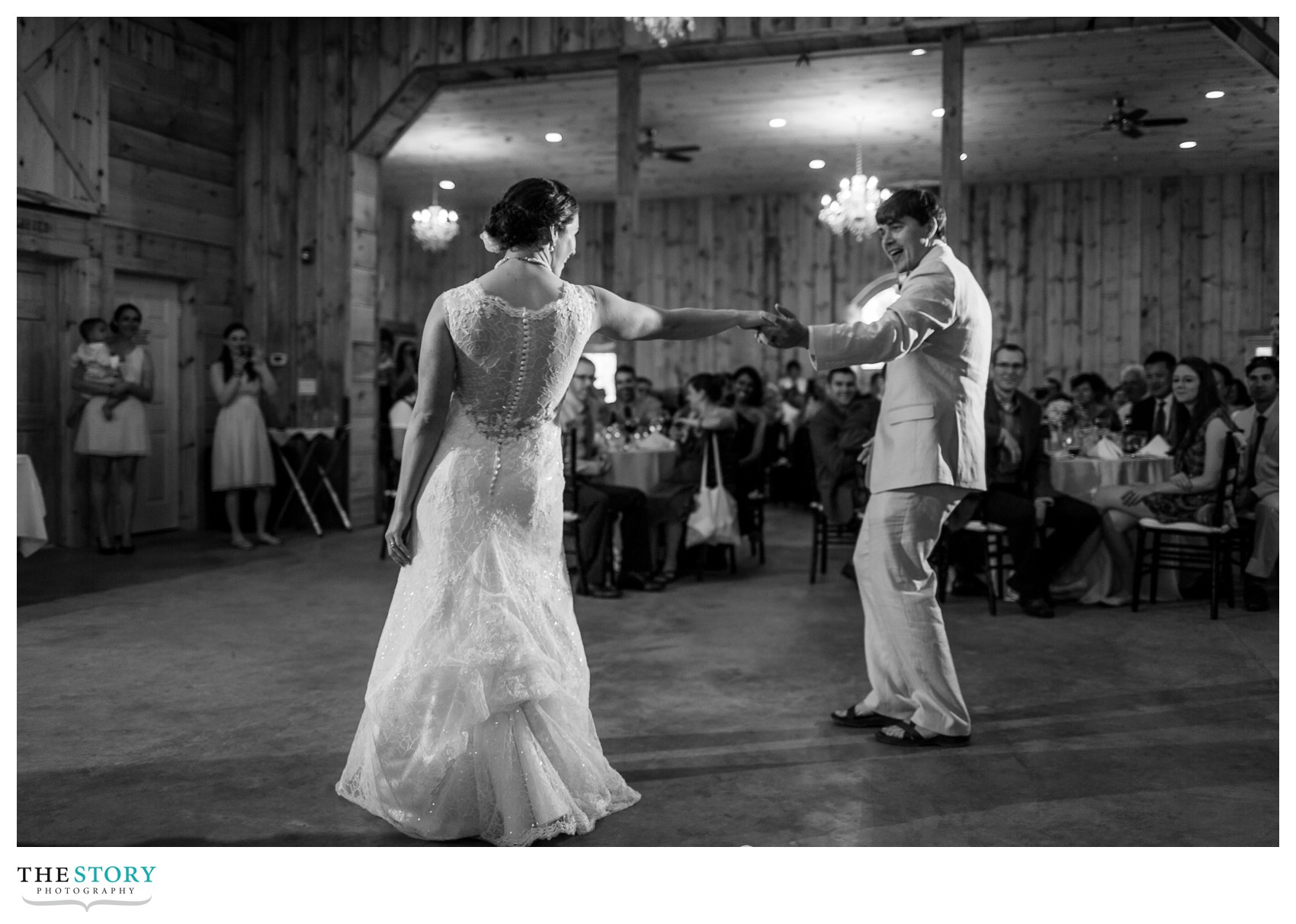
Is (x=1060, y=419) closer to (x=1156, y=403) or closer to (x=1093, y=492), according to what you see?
(x=1093, y=492)

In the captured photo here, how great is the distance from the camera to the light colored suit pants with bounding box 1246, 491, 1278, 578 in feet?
18.1

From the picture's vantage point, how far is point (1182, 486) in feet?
17.6

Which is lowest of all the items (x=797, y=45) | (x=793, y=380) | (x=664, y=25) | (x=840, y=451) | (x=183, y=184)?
(x=840, y=451)

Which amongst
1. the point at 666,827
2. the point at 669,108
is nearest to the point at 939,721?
the point at 666,827

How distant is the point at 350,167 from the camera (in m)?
8.70

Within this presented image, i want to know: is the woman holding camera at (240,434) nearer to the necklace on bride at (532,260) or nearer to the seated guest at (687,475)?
the seated guest at (687,475)

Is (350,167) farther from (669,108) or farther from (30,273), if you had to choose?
(669,108)

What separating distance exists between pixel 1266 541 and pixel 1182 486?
603 mm

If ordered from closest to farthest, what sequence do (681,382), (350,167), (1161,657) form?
(1161,657), (350,167), (681,382)

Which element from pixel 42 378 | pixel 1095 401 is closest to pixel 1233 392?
pixel 1095 401

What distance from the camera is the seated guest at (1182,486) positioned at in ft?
17.5

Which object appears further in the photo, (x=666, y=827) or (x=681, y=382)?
(x=681, y=382)

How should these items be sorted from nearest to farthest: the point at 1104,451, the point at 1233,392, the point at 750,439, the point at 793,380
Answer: the point at 1104,451, the point at 750,439, the point at 1233,392, the point at 793,380
